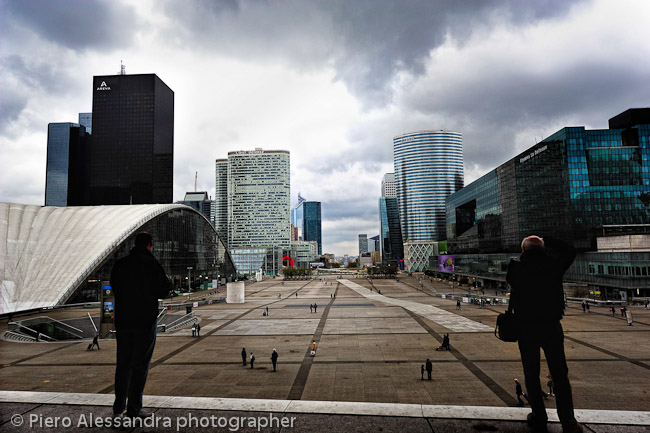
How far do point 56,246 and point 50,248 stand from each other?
42.1 inches

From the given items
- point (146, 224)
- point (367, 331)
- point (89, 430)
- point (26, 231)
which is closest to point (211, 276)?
point (146, 224)

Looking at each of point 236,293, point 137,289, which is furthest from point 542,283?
point 236,293

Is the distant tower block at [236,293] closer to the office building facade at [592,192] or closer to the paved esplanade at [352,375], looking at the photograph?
the paved esplanade at [352,375]

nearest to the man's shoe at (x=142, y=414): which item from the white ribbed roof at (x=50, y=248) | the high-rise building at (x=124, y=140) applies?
the white ribbed roof at (x=50, y=248)

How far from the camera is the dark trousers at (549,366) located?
4.70 m

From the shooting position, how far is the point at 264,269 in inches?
7160

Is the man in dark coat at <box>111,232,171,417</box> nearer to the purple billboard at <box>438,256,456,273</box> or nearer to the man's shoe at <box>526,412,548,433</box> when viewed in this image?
the man's shoe at <box>526,412,548,433</box>

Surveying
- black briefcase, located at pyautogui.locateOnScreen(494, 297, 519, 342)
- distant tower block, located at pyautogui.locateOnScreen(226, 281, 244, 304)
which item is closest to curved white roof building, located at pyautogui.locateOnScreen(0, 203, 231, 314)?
distant tower block, located at pyautogui.locateOnScreen(226, 281, 244, 304)

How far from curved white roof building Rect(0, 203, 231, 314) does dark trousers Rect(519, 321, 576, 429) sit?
56805 millimetres

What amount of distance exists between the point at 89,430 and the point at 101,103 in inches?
8744

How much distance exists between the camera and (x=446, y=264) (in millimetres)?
119875

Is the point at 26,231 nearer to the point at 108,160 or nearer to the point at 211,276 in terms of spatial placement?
the point at 211,276

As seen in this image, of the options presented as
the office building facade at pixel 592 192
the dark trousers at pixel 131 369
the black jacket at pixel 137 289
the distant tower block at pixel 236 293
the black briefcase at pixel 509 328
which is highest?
the office building facade at pixel 592 192

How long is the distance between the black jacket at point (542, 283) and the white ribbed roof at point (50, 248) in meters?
57.9
